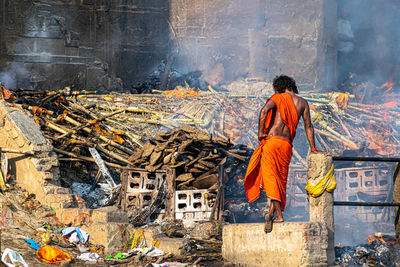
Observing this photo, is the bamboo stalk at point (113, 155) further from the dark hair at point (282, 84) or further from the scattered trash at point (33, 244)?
the dark hair at point (282, 84)

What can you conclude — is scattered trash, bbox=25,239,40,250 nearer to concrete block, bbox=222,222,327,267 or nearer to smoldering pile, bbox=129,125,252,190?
concrete block, bbox=222,222,327,267

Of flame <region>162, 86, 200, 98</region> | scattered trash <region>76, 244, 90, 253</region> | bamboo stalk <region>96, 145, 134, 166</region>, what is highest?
flame <region>162, 86, 200, 98</region>

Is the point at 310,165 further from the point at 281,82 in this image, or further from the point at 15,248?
the point at 15,248

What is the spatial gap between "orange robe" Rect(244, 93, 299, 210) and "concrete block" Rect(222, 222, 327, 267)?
37 centimetres

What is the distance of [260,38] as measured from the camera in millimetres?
20016

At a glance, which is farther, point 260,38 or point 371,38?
point 371,38

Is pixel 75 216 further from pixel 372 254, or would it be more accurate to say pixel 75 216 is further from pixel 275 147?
pixel 372 254

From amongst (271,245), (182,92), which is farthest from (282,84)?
(182,92)

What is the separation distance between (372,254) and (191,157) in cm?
476

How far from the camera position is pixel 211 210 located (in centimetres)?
1045

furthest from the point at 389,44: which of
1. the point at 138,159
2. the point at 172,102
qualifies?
the point at 138,159

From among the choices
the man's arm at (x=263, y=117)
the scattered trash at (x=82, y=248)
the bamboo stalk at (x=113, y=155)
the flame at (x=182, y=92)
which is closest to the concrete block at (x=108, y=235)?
the scattered trash at (x=82, y=248)

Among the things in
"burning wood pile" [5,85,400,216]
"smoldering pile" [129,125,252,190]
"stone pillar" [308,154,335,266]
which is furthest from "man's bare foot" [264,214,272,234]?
"burning wood pile" [5,85,400,216]

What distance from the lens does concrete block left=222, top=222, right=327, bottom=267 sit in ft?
19.9
